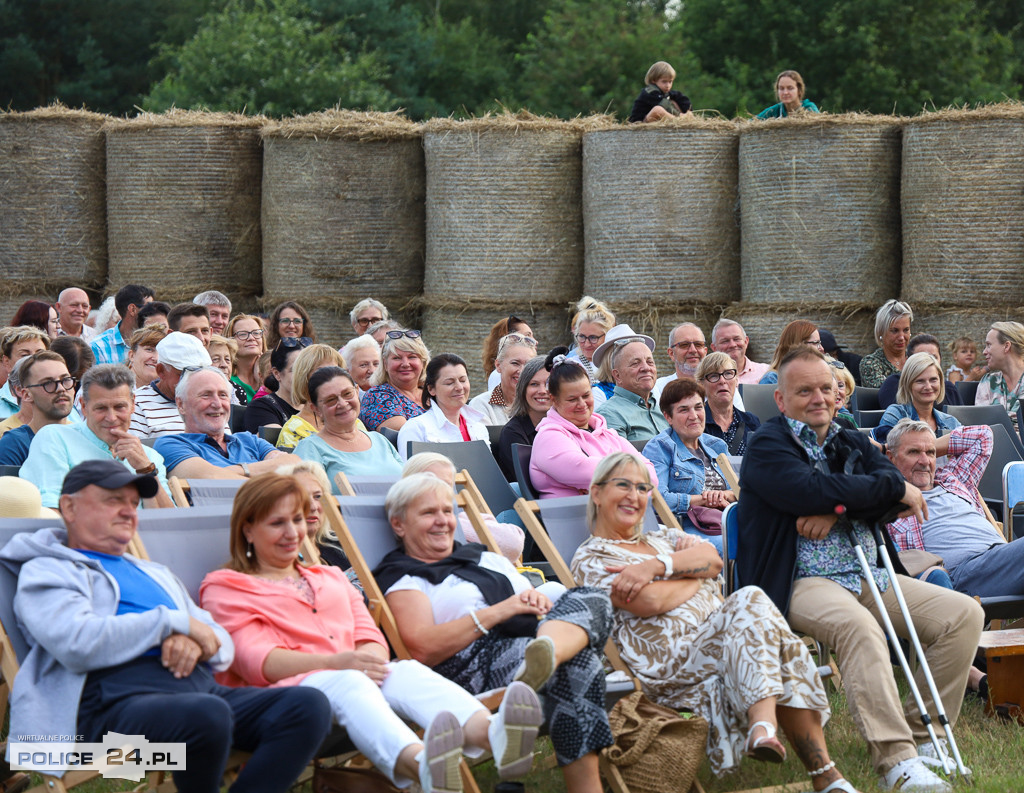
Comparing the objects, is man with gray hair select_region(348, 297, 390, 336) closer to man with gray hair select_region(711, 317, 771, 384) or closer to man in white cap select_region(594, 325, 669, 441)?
man with gray hair select_region(711, 317, 771, 384)

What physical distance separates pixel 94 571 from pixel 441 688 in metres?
1.02

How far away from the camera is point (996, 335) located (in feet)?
27.9

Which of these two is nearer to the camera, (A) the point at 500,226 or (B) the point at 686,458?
(B) the point at 686,458

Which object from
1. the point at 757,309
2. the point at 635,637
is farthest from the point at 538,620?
the point at 757,309

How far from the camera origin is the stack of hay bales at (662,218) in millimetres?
10258

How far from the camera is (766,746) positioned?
399 cm

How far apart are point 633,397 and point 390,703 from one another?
10.7 feet

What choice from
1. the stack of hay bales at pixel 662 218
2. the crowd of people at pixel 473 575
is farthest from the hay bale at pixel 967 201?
the crowd of people at pixel 473 575

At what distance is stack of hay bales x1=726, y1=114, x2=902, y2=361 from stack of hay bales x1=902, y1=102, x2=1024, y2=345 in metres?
0.24

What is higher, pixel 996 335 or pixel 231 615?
pixel 996 335

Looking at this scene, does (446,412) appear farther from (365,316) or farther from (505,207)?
(505,207)

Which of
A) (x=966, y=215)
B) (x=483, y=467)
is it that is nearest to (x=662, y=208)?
(x=966, y=215)

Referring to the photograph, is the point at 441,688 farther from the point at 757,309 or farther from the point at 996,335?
the point at 757,309

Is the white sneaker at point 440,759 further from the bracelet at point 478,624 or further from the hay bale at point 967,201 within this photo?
the hay bale at point 967,201
